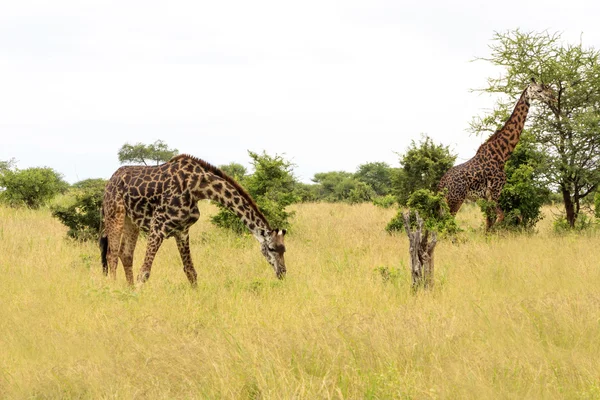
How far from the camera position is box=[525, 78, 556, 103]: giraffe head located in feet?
50.0

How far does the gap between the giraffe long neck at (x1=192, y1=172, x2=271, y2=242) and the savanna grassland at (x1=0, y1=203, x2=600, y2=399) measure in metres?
0.95

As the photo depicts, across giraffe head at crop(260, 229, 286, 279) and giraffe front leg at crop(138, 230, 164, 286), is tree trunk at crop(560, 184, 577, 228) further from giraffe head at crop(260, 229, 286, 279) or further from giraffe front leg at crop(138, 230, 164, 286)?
giraffe front leg at crop(138, 230, 164, 286)

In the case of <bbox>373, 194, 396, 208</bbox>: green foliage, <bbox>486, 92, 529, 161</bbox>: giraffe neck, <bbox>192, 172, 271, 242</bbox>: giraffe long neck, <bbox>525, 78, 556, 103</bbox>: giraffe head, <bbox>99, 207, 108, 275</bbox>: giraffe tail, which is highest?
<bbox>525, 78, 556, 103</bbox>: giraffe head

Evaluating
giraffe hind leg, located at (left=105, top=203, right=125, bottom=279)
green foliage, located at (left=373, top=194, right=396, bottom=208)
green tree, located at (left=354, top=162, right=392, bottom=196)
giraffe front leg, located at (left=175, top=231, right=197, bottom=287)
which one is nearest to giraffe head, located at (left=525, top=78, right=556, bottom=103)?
green foliage, located at (left=373, top=194, right=396, bottom=208)

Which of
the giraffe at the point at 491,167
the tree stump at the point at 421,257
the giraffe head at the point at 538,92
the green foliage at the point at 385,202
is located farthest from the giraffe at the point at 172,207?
the green foliage at the point at 385,202

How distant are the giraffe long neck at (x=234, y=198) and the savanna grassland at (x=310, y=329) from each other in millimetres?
946

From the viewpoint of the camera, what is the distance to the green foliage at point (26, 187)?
2200 centimetres

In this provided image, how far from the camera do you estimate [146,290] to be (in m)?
8.86

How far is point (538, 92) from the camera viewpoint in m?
15.2

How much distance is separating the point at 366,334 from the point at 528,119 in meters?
11.9

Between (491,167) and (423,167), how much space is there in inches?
69.7

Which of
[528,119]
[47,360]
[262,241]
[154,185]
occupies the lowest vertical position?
[47,360]

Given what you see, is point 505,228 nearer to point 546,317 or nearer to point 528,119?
point 528,119

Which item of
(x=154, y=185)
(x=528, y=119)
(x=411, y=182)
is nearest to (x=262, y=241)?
(x=154, y=185)
